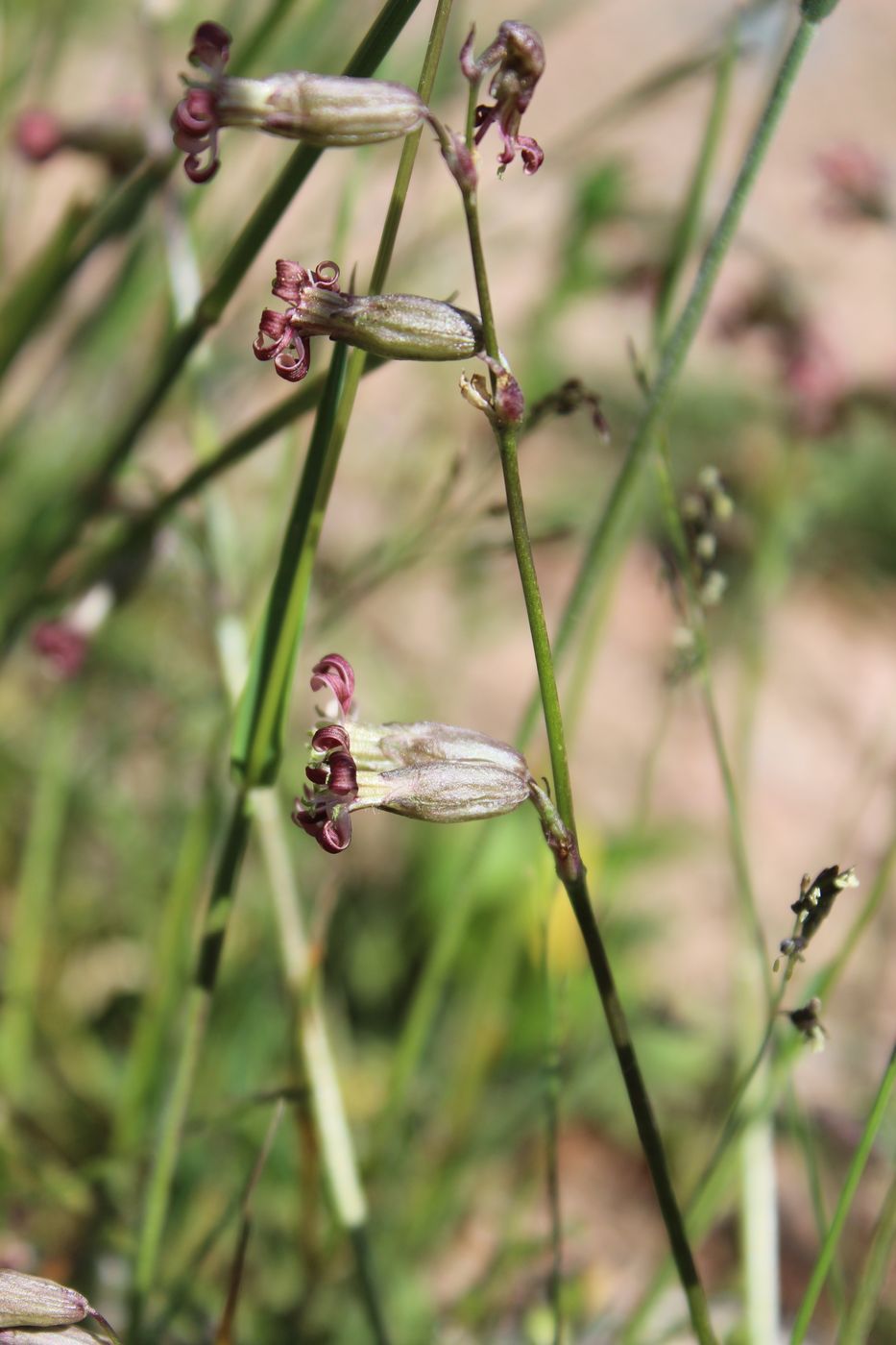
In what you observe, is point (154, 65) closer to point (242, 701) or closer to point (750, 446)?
point (242, 701)

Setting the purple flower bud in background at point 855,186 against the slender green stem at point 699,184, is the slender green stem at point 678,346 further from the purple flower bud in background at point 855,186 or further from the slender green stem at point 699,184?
the purple flower bud in background at point 855,186

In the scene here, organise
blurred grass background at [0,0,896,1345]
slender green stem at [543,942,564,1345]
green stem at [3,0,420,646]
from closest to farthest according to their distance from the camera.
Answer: green stem at [3,0,420,646], slender green stem at [543,942,564,1345], blurred grass background at [0,0,896,1345]

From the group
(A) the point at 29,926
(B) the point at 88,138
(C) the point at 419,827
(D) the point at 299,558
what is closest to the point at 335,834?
(D) the point at 299,558

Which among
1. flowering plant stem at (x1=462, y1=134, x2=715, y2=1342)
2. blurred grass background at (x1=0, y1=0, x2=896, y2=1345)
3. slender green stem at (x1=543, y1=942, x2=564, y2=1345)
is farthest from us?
blurred grass background at (x1=0, y1=0, x2=896, y2=1345)

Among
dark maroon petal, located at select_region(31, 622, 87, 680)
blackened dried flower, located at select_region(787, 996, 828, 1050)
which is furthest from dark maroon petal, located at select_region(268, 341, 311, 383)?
dark maroon petal, located at select_region(31, 622, 87, 680)

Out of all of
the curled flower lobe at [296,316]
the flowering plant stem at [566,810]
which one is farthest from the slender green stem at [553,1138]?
the curled flower lobe at [296,316]

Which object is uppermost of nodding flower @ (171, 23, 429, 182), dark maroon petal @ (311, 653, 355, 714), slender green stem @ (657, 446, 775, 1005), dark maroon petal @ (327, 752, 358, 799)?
nodding flower @ (171, 23, 429, 182)

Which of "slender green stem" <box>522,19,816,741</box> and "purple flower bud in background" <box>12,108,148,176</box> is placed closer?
"slender green stem" <box>522,19,816,741</box>

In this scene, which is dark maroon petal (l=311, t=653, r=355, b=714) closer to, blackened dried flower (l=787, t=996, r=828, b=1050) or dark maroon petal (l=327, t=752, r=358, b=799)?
dark maroon petal (l=327, t=752, r=358, b=799)
